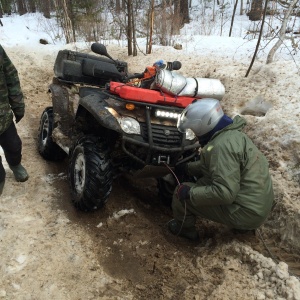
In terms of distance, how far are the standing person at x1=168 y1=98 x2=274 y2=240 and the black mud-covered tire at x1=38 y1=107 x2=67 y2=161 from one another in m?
2.25

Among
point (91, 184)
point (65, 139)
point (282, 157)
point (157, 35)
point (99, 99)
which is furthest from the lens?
point (157, 35)

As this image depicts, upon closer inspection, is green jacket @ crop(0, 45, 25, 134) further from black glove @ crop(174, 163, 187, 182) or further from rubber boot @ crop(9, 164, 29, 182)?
black glove @ crop(174, 163, 187, 182)

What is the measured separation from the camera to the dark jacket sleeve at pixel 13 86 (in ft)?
10.6

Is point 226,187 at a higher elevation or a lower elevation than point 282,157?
higher

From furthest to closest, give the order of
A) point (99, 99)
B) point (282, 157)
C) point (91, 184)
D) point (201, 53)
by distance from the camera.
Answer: point (201, 53) → point (282, 157) → point (99, 99) → point (91, 184)

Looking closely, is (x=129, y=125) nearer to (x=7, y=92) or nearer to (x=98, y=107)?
(x=98, y=107)

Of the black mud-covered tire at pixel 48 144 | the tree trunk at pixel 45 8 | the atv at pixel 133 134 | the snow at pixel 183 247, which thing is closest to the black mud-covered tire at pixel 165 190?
the atv at pixel 133 134

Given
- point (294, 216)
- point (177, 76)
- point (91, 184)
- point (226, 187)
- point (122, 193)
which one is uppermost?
point (177, 76)

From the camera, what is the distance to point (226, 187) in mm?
→ 2400

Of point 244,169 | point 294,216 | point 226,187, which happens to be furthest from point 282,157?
point 226,187

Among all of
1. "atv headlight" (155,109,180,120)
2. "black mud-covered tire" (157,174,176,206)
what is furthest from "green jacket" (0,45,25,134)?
"black mud-covered tire" (157,174,176,206)

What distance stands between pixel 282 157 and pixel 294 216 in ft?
2.85

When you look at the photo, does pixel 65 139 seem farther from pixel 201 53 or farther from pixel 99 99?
pixel 201 53

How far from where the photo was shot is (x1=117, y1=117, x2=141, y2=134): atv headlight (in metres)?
2.93
